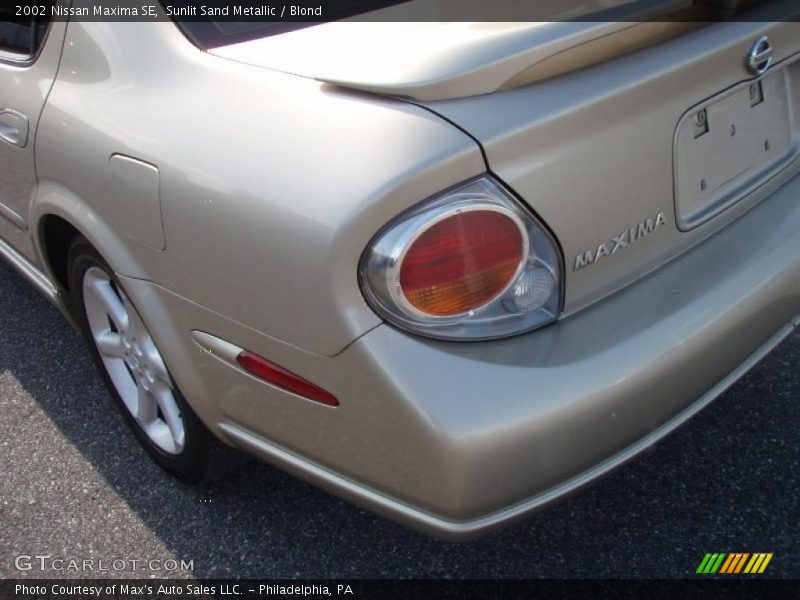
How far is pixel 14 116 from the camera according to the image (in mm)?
2184

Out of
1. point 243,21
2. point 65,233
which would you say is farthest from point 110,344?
point 243,21

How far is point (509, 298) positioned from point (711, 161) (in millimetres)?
587

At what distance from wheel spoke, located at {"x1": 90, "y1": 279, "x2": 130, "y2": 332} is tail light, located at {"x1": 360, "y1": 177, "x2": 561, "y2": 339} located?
1.04 meters

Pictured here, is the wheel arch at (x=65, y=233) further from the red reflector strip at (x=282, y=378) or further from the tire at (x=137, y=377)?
the red reflector strip at (x=282, y=378)

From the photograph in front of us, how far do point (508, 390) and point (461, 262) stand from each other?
23 centimetres

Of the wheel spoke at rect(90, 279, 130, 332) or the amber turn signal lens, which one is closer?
the amber turn signal lens

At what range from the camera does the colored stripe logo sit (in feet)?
6.55

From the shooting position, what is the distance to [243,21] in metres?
1.79

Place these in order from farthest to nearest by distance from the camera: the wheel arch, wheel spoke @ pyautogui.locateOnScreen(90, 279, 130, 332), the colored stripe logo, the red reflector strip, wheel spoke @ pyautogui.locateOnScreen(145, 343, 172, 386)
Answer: wheel spoke @ pyautogui.locateOnScreen(90, 279, 130, 332)
wheel spoke @ pyautogui.locateOnScreen(145, 343, 172, 386)
the colored stripe logo
the wheel arch
the red reflector strip

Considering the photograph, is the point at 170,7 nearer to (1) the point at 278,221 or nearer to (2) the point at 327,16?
(2) the point at 327,16

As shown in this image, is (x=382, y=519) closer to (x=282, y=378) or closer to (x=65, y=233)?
(x=282, y=378)

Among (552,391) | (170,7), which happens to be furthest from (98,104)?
(552,391)

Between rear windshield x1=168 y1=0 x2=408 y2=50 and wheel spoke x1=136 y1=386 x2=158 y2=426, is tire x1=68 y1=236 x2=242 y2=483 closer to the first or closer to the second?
wheel spoke x1=136 y1=386 x2=158 y2=426

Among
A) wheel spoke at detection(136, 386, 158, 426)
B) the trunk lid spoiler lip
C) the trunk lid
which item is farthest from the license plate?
wheel spoke at detection(136, 386, 158, 426)
